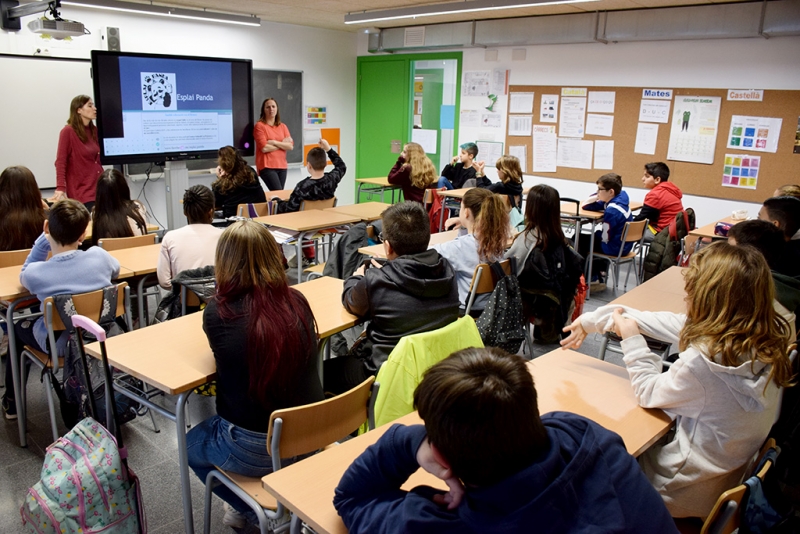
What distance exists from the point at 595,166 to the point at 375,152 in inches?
143

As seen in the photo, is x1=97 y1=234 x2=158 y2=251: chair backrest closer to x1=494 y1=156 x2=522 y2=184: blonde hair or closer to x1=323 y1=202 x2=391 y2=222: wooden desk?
x1=323 y1=202 x2=391 y2=222: wooden desk

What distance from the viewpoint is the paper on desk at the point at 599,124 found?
7.24 meters

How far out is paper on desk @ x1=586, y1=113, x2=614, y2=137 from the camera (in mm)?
7238

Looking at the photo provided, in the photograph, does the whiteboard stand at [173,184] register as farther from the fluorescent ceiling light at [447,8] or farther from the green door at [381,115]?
the green door at [381,115]

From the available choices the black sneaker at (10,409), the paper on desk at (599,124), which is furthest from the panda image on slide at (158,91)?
the paper on desk at (599,124)

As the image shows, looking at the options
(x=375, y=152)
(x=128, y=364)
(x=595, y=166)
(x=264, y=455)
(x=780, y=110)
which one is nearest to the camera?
(x=264, y=455)

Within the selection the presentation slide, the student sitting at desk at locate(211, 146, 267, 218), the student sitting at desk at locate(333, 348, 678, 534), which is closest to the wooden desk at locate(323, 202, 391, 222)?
the student sitting at desk at locate(211, 146, 267, 218)

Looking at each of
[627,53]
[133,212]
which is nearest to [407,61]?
[627,53]

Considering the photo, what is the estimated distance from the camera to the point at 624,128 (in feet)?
23.4

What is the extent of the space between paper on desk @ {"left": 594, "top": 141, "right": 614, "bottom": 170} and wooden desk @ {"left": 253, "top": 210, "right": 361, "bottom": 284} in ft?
12.1

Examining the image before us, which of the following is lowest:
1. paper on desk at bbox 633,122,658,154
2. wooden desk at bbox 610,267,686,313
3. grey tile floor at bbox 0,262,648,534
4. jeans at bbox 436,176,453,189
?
grey tile floor at bbox 0,262,648,534

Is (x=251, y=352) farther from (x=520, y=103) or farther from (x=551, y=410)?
(x=520, y=103)

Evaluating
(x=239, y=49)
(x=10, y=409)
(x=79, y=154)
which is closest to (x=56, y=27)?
(x=79, y=154)

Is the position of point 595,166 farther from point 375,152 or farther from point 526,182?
point 375,152
